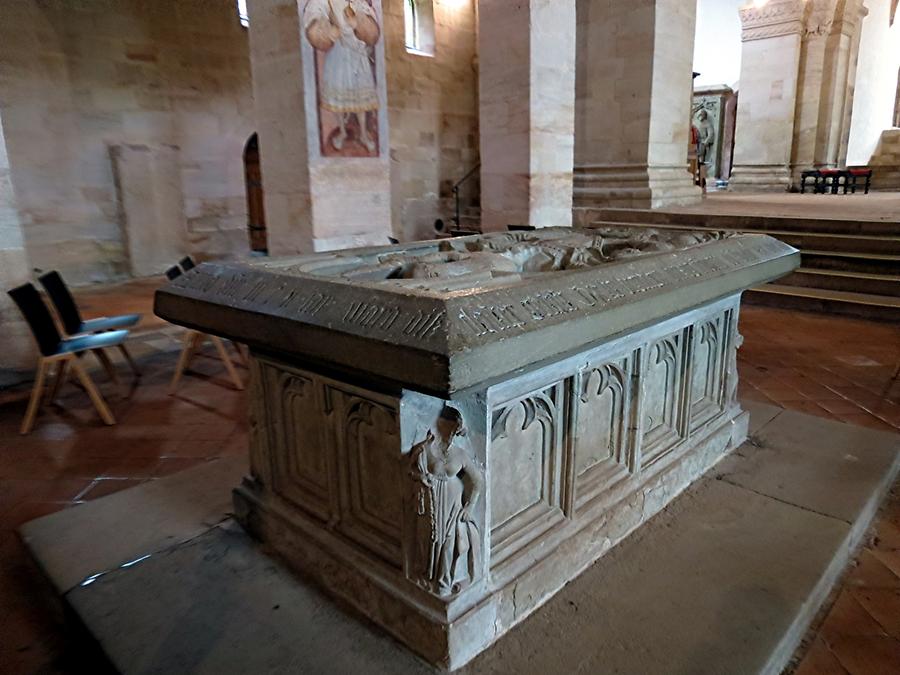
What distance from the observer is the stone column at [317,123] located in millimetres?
4020

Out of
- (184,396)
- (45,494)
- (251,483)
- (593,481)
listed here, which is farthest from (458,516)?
(184,396)

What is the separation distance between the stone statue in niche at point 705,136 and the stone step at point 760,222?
802 cm

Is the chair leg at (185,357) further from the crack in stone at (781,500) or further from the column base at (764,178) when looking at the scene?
the column base at (764,178)

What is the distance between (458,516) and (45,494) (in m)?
1.97

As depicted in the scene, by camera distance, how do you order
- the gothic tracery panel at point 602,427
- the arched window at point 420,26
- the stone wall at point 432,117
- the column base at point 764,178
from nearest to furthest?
the gothic tracery panel at point 602,427 < the stone wall at point 432,117 < the arched window at point 420,26 < the column base at point 764,178

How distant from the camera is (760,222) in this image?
6504 millimetres

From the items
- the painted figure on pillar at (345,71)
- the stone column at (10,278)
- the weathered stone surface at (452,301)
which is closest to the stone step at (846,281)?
the weathered stone surface at (452,301)

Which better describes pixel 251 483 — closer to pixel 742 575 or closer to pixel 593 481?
pixel 593 481

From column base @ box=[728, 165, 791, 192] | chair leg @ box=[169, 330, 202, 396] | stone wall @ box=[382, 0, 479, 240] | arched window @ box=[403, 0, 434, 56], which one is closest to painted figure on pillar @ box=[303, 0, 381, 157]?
chair leg @ box=[169, 330, 202, 396]

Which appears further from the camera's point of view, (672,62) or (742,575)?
(672,62)

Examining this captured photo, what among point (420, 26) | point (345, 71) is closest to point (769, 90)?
point (420, 26)

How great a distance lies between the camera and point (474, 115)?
34.6 ft

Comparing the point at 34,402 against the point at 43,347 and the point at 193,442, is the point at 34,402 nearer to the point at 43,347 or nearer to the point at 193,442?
the point at 43,347

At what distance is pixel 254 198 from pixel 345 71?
5332 mm
